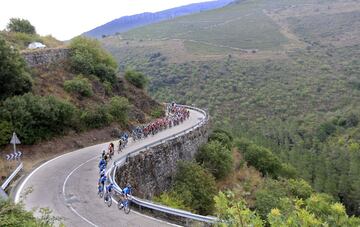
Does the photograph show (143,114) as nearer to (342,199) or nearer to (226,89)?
(342,199)

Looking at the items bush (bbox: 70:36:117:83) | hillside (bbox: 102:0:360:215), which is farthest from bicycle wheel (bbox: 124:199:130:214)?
hillside (bbox: 102:0:360:215)

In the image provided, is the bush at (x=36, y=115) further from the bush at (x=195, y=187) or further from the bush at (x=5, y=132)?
the bush at (x=195, y=187)

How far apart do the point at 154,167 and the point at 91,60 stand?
16.0 metres

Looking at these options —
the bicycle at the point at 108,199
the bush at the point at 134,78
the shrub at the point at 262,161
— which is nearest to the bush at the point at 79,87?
the bush at the point at 134,78

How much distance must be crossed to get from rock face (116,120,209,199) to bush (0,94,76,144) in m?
6.17

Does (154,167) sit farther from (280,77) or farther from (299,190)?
(280,77)

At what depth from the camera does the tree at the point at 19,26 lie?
45.8 m

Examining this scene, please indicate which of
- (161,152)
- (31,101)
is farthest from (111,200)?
(31,101)

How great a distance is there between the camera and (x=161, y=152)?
27.0m

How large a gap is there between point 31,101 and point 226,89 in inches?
2367

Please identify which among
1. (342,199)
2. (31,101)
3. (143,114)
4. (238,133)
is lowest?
(342,199)

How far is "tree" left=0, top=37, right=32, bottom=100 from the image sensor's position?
26.6 metres

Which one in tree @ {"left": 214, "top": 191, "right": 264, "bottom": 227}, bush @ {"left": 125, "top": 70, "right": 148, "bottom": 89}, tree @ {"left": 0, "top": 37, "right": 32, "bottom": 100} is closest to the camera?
tree @ {"left": 214, "top": 191, "right": 264, "bottom": 227}

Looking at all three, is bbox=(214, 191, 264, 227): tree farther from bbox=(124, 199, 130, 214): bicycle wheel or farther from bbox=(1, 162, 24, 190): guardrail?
bbox=(1, 162, 24, 190): guardrail
